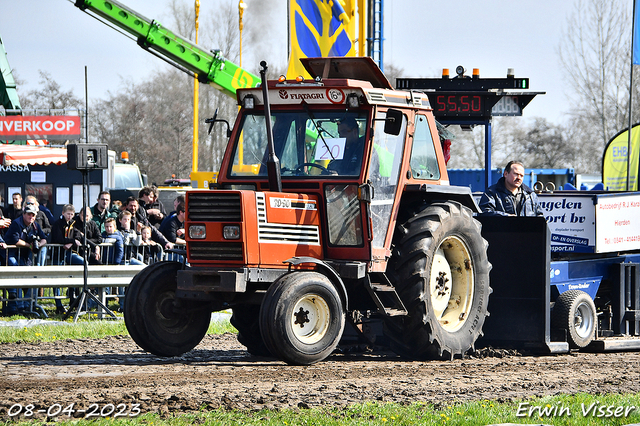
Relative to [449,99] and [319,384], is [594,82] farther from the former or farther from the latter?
[319,384]

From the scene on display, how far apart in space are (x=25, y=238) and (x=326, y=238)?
766 centimetres

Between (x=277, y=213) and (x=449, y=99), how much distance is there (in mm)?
4728

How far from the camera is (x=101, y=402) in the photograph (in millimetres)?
6379

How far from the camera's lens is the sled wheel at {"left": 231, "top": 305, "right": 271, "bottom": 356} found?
9.13m

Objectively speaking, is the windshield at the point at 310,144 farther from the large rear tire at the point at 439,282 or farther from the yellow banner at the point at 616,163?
the yellow banner at the point at 616,163

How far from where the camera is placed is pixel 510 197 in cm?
1048

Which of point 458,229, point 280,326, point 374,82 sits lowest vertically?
point 280,326

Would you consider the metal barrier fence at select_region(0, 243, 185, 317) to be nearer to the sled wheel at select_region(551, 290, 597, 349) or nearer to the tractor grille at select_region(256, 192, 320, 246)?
the tractor grille at select_region(256, 192, 320, 246)

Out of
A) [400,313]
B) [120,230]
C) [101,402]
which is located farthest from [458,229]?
[120,230]

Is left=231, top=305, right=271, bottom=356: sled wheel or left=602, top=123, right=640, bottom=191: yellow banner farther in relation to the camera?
left=602, top=123, right=640, bottom=191: yellow banner

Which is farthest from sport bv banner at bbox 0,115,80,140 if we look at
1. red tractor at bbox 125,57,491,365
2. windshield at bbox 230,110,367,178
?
windshield at bbox 230,110,367,178

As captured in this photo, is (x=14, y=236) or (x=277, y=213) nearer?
(x=277, y=213)

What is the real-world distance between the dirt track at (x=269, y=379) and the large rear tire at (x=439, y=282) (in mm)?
248

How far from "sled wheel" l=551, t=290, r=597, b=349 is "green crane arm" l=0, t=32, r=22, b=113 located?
999 inches
